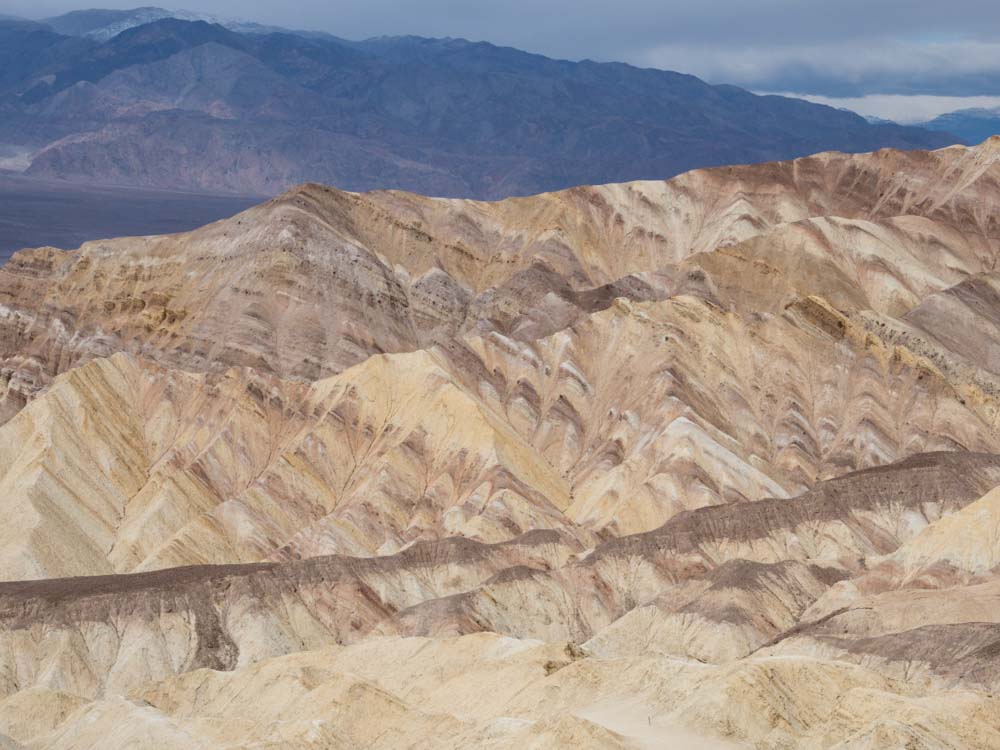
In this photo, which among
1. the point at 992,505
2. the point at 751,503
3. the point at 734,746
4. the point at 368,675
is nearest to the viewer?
the point at 734,746

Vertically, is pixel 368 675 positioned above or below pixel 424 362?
below

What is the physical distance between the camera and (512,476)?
4267 inches

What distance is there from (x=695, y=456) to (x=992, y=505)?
24.2 meters

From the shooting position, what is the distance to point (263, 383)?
120m

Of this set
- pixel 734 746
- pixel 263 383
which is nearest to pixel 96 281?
pixel 263 383

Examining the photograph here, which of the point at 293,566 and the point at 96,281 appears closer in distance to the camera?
the point at 293,566

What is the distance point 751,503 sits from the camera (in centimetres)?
10194

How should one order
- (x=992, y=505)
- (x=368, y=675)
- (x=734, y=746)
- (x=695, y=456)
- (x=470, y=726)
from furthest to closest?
(x=695, y=456), (x=992, y=505), (x=368, y=675), (x=470, y=726), (x=734, y=746)

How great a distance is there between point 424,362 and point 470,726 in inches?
2417

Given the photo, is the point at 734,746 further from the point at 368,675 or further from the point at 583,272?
the point at 583,272

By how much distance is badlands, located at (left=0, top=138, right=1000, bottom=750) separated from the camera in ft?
222

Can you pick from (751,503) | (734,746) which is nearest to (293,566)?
(751,503)

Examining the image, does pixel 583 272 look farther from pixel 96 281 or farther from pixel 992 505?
pixel 992 505

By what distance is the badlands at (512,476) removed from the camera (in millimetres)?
67750
